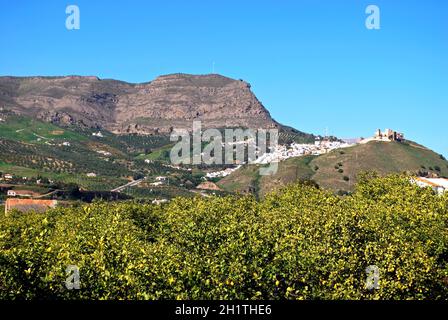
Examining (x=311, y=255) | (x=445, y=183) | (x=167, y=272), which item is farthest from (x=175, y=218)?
(x=445, y=183)

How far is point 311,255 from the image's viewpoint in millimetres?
40562

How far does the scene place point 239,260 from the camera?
3981 cm

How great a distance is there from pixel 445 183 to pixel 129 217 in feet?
383

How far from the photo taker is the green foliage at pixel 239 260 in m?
33.3

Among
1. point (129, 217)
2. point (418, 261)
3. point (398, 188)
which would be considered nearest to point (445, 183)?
point (398, 188)

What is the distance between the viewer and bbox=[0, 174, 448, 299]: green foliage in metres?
33.3
